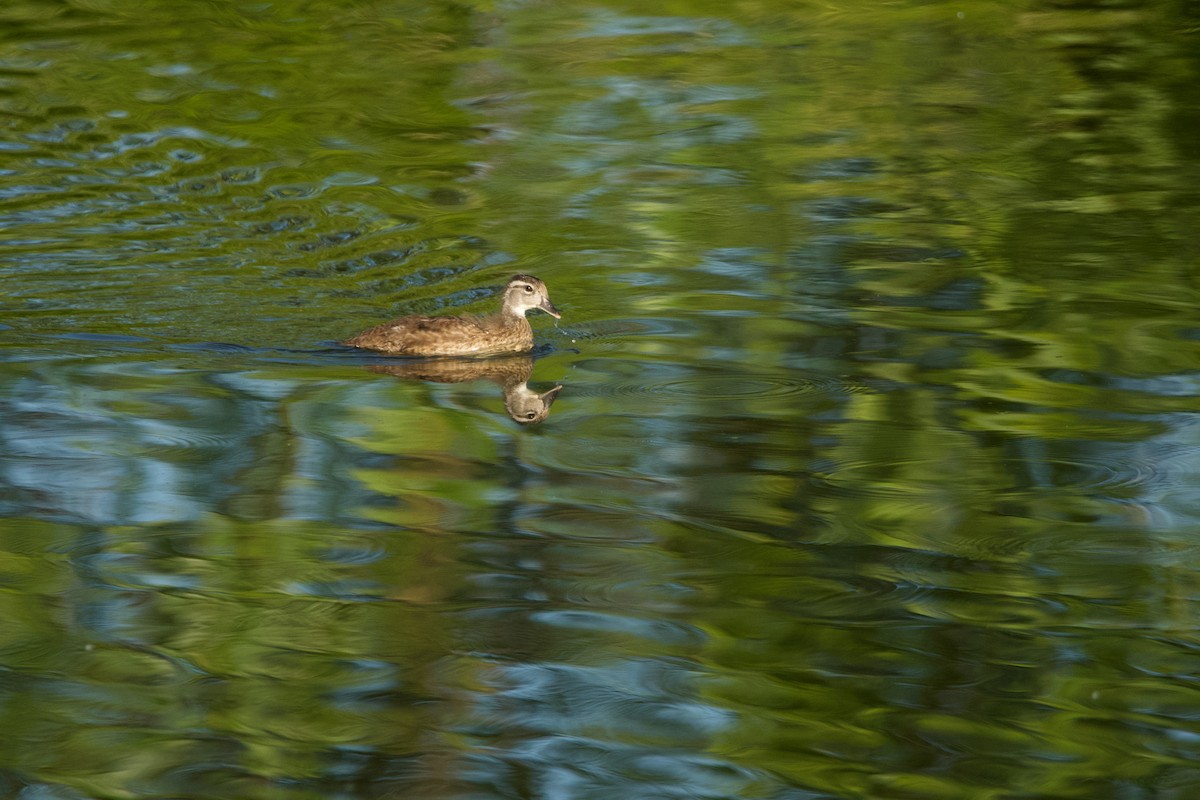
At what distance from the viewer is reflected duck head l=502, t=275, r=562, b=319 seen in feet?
32.4

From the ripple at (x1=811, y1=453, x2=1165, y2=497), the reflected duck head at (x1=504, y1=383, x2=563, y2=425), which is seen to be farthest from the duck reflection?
the ripple at (x1=811, y1=453, x2=1165, y2=497)

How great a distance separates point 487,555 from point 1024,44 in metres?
12.5

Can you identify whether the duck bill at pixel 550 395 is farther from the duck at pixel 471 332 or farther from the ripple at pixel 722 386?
the duck at pixel 471 332

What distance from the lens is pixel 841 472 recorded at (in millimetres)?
7461

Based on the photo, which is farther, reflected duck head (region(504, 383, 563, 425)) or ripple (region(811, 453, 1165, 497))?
reflected duck head (region(504, 383, 563, 425))

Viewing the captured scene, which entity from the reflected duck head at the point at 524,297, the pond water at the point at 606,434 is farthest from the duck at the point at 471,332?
the pond water at the point at 606,434

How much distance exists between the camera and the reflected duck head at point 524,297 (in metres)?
9.88

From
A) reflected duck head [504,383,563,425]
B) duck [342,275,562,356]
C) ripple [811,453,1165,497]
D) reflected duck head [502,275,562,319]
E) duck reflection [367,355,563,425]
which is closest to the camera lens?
ripple [811,453,1165,497]

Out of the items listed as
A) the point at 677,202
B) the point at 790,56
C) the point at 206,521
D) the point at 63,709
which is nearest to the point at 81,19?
the point at 790,56

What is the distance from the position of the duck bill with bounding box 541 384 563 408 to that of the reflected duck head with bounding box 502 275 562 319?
1118 millimetres

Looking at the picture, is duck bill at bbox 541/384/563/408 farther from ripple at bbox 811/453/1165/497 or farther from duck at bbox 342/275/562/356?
ripple at bbox 811/453/1165/497

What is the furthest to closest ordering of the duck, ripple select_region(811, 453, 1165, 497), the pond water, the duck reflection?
the duck < the duck reflection < ripple select_region(811, 453, 1165, 497) < the pond water

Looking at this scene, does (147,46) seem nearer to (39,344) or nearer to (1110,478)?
(39,344)

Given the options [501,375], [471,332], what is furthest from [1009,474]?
[471,332]
